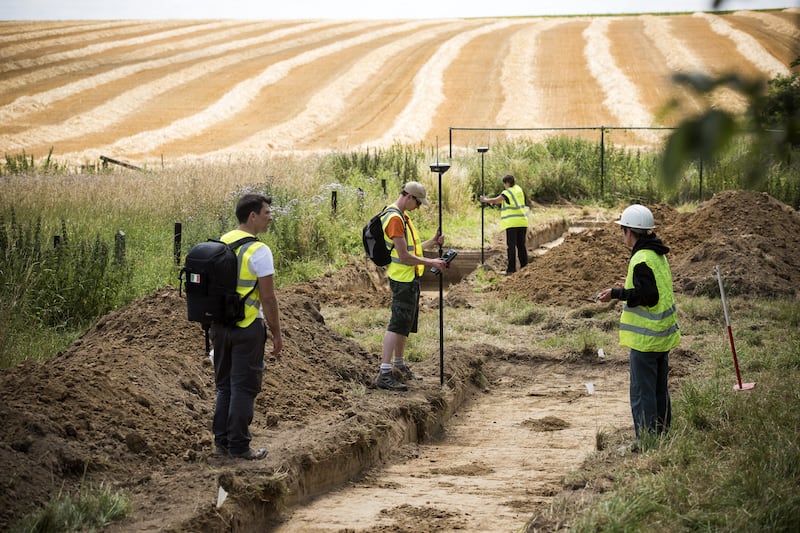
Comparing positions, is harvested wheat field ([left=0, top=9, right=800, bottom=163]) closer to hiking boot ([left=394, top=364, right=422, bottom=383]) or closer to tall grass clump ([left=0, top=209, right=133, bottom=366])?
tall grass clump ([left=0, top=209, right=133, bottom=366])

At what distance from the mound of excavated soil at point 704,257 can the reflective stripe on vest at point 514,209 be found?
2.80ft

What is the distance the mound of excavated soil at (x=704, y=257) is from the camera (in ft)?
50.6

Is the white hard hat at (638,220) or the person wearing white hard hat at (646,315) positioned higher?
the white hard hat at (638,220)

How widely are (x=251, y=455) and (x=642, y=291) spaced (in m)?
3.19

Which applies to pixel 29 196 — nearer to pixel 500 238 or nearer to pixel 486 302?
pixel 486 302

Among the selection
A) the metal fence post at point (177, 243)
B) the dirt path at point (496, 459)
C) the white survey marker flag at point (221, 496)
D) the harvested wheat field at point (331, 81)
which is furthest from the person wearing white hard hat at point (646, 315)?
the harvested wheat field at point (331, 81)

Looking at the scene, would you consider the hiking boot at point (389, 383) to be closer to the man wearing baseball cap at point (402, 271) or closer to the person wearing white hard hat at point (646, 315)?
the man wearing baseball cap at point (402, 271)

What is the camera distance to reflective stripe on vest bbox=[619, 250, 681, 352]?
7.30 m

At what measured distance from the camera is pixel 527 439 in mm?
9430

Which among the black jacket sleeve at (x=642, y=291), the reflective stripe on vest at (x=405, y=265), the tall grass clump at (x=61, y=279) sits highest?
the black jacket sleeve at (x=642, y=291)

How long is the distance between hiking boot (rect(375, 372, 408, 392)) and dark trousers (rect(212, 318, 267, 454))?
295 cm

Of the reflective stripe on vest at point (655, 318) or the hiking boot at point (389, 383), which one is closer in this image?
the reflective stripe on vest at point (655, 318)

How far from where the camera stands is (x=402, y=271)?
31.8 feet

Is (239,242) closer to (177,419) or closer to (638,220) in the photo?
(177,419)
